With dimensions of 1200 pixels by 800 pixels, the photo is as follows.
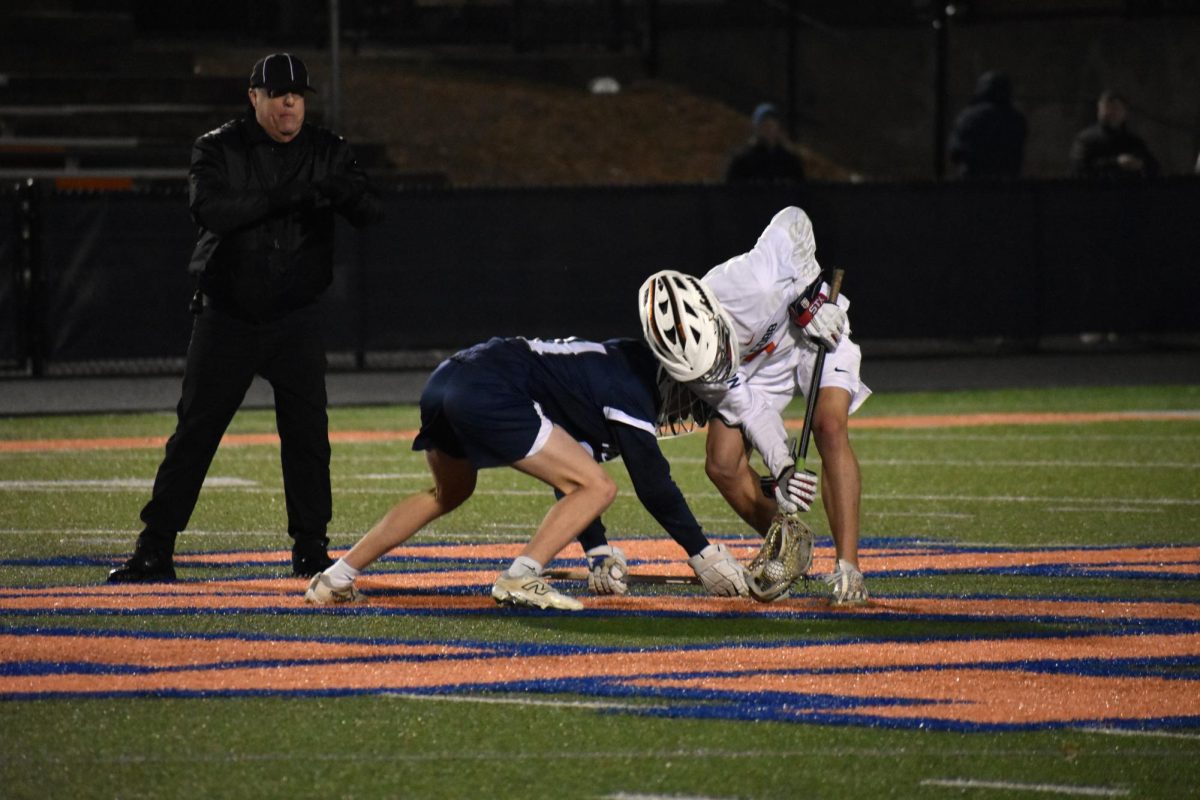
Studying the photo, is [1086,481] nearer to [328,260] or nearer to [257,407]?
[328,260]

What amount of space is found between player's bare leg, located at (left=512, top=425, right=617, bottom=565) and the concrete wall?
1880 cm

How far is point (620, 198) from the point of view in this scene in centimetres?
1905

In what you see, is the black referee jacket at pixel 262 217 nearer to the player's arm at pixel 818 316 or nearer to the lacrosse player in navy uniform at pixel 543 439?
the lacrosse player in navy uniform at pixel 543 439

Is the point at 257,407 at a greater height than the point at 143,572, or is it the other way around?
the point at 143,572

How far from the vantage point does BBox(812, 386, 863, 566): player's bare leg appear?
27.1ft

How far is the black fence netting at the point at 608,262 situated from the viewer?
18.0m

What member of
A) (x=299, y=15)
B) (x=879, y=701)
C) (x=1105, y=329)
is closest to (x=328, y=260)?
(x=879, y=701)

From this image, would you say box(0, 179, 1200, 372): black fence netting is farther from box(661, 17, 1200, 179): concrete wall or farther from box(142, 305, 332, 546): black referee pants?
box(142, 305, 332, 546): black referee pants

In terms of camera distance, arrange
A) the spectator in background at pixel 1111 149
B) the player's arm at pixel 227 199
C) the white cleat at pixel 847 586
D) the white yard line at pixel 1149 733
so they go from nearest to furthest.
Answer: the white yard line at pixel 1149 733, the white cleat at pixel 847 586, the player's arm at pixel 227 199, the spectator in background at pixel 1111 149

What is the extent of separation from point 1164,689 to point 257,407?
11027mm

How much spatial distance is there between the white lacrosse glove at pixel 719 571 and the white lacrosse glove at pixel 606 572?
356mm

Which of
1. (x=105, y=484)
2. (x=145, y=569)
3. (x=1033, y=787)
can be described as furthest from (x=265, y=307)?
(x=1033, y=787)

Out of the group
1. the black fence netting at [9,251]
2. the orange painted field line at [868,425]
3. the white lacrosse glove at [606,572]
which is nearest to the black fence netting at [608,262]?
the black fence netting at [9,251]

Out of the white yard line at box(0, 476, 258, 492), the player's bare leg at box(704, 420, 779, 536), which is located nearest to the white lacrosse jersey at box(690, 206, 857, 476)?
the player's bare leg at box(704, 420, 779, 536)
